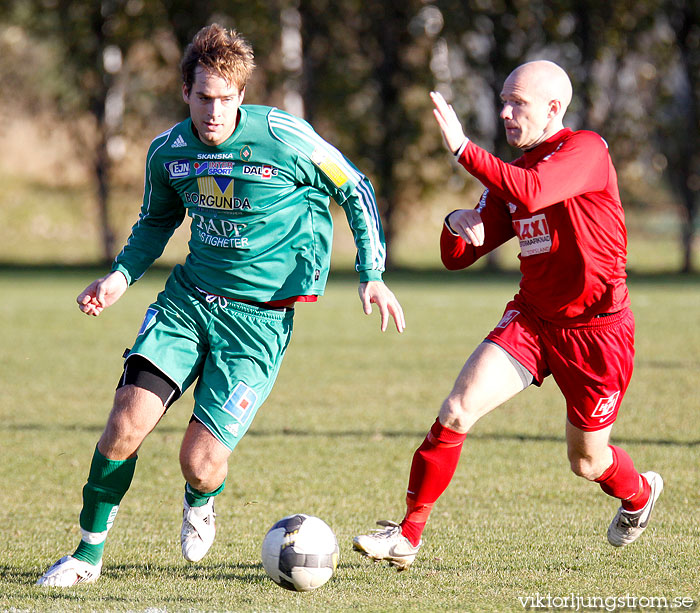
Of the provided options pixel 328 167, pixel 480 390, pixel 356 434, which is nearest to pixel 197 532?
pixel 480 390

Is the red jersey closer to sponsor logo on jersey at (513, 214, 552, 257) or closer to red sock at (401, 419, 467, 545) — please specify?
sponsor logo on jersey at (513, 214, 552, 257)

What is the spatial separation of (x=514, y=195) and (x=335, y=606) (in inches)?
69.6

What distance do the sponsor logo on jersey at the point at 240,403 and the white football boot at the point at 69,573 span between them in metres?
0.89

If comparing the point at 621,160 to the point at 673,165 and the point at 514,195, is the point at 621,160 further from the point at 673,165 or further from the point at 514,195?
the point at 514,195

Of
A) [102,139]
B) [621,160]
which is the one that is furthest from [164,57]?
[621,160]

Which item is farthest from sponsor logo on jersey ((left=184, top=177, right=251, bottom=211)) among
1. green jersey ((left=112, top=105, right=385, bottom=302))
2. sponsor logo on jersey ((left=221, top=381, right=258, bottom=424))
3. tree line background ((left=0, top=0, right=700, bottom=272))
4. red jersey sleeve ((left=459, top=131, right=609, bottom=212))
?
tree line background ((left=0, top=0, right=700, bottom=272))

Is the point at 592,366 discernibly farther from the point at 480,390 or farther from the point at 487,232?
the point at 487,232

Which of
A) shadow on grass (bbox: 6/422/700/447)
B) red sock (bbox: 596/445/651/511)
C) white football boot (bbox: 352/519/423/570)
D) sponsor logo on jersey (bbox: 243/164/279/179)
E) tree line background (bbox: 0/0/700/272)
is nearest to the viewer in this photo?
white football boot (bbox: 352/519/423/570)

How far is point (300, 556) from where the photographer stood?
4.11m

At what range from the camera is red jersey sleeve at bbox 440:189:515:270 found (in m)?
4.77

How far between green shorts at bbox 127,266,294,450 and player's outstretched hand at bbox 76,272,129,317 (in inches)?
7.4

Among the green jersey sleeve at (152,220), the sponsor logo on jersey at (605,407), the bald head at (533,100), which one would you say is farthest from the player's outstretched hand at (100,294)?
the sponsor logo on jersey at (605,407)

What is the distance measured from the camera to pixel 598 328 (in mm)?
4633

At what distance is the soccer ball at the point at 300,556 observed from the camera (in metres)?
4.12
